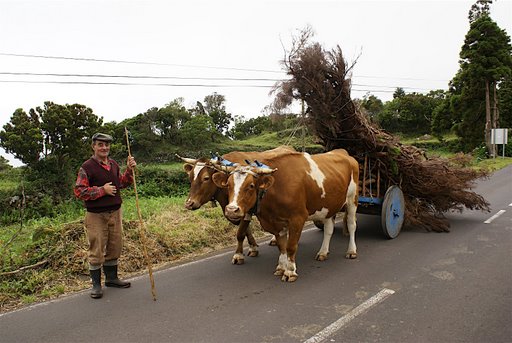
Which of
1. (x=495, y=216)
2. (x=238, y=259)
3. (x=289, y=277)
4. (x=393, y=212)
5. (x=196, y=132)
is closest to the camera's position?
(x=289, y=277)

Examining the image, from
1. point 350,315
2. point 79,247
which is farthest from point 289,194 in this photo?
point 79,247

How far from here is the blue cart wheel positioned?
22.4 ft

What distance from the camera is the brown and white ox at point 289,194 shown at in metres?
4.75

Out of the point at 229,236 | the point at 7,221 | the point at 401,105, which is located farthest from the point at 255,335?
the point at 401,105

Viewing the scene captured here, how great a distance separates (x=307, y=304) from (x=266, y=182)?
155 centimetres

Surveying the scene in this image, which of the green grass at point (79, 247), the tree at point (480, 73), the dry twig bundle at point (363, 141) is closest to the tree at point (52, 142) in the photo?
the green grass at point (79, 247)

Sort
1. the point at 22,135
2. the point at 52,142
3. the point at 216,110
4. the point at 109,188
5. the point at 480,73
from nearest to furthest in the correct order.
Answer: the point at 109,188 → the point at 22,135 → the point at 52,142 → the point at 480,73 → the point at 216,110

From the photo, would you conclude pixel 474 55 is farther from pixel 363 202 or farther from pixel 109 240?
pixel 109 240

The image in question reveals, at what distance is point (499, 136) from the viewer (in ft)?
78.5

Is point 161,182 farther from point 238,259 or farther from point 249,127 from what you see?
point 249,127

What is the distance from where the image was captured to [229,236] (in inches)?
292

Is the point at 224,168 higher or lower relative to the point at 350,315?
higher

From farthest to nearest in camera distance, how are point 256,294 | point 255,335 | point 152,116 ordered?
point 152,116, point 256,294, point 255,335

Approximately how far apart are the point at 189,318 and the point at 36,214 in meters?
11.0
